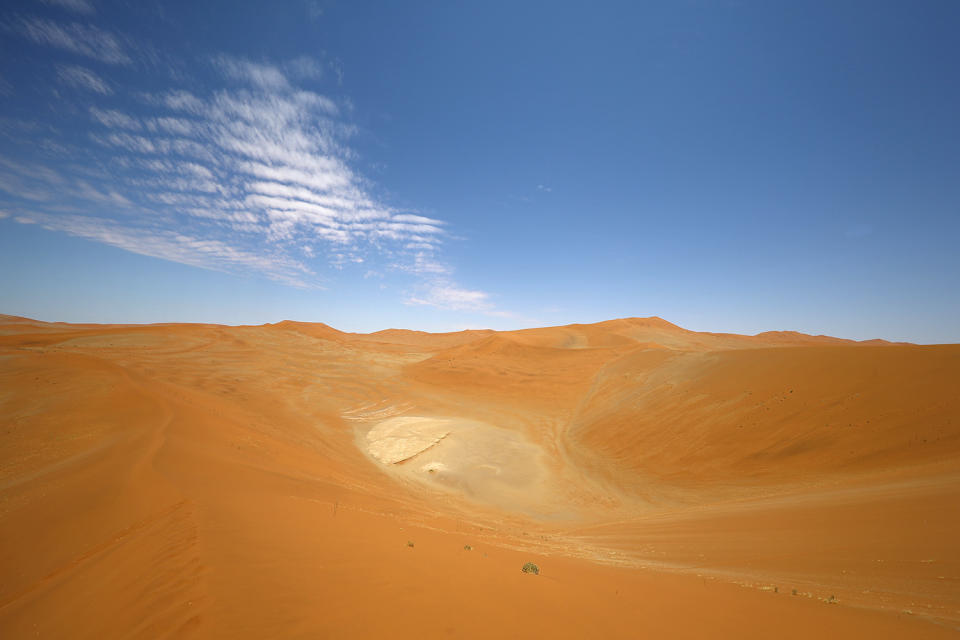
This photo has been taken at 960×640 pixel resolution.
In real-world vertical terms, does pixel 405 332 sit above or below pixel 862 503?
above

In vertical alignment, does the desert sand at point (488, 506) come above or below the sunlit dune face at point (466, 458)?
above

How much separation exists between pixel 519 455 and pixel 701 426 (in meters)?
8.51

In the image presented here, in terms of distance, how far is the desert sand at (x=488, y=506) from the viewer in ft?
12.0

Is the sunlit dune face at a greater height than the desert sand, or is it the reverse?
the desert sand

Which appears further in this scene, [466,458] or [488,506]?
[466,458]

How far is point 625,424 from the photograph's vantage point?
2000 cm

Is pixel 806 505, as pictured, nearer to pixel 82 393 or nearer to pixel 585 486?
pixel 585 486

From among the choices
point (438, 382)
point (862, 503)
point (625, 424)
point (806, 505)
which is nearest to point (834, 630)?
point (862, 503)

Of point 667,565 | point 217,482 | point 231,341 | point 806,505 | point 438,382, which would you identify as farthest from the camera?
point 231,341

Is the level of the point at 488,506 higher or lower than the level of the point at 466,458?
lower

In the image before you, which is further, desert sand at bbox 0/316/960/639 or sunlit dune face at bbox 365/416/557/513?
sunlit dune face at bbox 365/416/557/513

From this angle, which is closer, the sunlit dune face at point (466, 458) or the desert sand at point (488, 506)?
the desert sand at point (488, 506)

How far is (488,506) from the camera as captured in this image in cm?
1329

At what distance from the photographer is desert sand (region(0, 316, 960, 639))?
3658 millimetres
